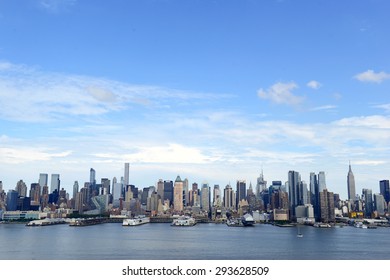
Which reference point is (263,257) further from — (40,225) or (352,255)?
(40,225)

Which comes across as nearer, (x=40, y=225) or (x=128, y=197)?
(x=40, y=225)

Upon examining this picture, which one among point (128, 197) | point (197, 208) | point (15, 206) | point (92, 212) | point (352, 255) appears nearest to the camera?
point (352, 255)

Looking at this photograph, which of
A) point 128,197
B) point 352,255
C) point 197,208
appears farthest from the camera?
point 128,197
